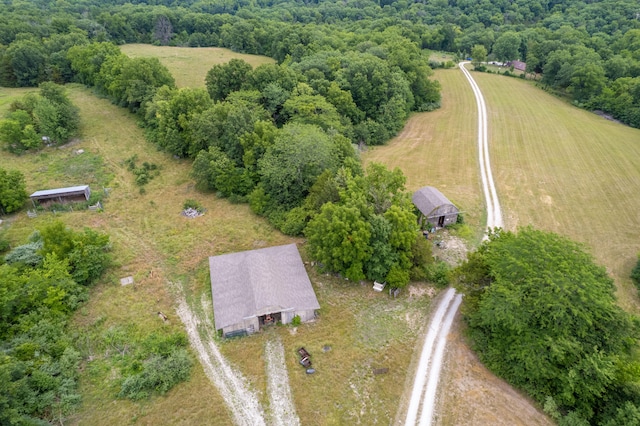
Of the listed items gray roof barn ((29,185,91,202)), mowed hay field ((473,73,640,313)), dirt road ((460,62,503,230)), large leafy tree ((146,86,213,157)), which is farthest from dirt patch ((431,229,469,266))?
gray roof barn ((29,185,91,202))

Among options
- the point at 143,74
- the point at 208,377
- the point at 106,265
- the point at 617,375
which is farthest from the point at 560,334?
the point at 143,74

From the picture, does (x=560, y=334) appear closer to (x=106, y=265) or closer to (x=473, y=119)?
(x=106, y=265)

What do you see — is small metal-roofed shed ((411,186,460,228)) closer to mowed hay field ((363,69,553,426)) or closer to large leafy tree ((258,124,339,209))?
mowed hay field ((363,69,553,426))

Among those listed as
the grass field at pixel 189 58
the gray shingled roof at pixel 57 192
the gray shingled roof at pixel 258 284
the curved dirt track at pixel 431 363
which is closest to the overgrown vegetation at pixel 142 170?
the gray shingled roof at pixel 57 192

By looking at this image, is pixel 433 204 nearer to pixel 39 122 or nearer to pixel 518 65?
pixel 39 122

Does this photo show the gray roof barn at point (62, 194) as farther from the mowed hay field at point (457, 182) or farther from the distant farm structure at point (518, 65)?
the distant farm structure at point (518, 65)

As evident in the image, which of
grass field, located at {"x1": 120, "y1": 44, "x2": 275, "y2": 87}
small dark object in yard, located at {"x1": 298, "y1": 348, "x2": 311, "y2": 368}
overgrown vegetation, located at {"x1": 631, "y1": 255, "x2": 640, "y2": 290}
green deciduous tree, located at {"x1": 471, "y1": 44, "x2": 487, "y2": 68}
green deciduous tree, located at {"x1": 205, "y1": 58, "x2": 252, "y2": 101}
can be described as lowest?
small dark object in yard, located at {"x1": 298, "y1": 348, "x2": 311, "y2": 368}
